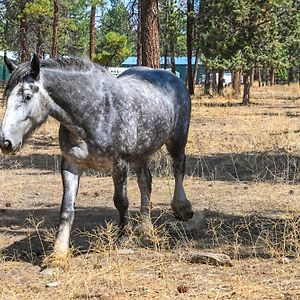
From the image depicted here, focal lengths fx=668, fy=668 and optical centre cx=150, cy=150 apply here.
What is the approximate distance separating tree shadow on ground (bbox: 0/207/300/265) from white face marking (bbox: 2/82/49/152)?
1006mm

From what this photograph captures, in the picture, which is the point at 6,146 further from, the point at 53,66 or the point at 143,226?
the point at 143,226

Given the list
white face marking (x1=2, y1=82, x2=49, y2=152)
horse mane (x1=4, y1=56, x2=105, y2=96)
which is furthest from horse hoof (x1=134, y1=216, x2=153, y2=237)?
white face marking (x1=2, y1=82, x2=49, y2=152)

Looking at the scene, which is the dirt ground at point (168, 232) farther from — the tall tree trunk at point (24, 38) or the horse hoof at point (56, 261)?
the tall tree trunk at point (24, 38)

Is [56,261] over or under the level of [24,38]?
under

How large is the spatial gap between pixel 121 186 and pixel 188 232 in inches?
45.1

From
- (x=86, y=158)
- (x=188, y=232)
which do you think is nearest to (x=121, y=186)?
(x=86, y=158)

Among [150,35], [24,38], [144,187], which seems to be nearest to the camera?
[144,187]

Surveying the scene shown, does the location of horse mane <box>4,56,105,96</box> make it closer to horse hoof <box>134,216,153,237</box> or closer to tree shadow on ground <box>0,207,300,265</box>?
tree shadow on ground <box>0,207,300,265</box>

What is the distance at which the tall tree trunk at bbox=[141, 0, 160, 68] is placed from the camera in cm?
1458

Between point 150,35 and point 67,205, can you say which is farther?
point 150,35

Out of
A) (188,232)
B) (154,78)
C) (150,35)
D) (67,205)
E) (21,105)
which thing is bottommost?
(188,232)

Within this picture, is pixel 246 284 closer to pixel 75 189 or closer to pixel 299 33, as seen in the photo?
pixel 75 189

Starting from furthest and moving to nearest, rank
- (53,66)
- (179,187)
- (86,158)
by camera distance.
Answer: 1. (179,187)
2. (86,158)
3. (53,66)

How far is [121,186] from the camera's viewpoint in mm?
6488
